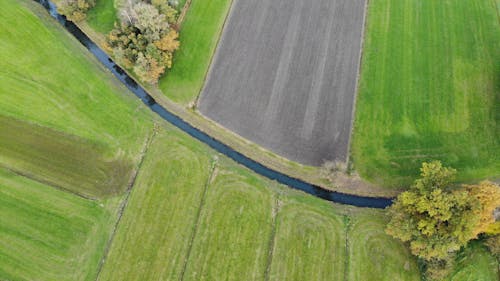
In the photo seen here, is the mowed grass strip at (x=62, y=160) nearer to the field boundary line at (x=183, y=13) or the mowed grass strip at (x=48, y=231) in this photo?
the mowed grass strip at (x=48, y=231)

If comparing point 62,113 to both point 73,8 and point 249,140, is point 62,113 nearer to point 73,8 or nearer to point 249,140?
point 73,8

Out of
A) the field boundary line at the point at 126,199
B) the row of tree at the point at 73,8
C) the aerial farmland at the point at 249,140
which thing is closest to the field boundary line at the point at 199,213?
the aerial farmland at the point at 249,140

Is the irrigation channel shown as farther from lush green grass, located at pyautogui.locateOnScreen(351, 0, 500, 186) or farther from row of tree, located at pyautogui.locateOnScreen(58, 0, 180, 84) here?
lush green grass, located at pyautogui.locateOnScreen(351, 0, 500, 186)

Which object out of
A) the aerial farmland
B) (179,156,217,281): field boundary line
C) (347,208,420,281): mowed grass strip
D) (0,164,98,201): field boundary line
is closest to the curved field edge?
the aerial farmland

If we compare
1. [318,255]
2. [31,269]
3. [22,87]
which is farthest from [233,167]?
[22,87]

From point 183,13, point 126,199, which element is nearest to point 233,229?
point 126,199

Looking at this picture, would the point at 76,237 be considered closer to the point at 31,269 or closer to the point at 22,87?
the point at 31,269
